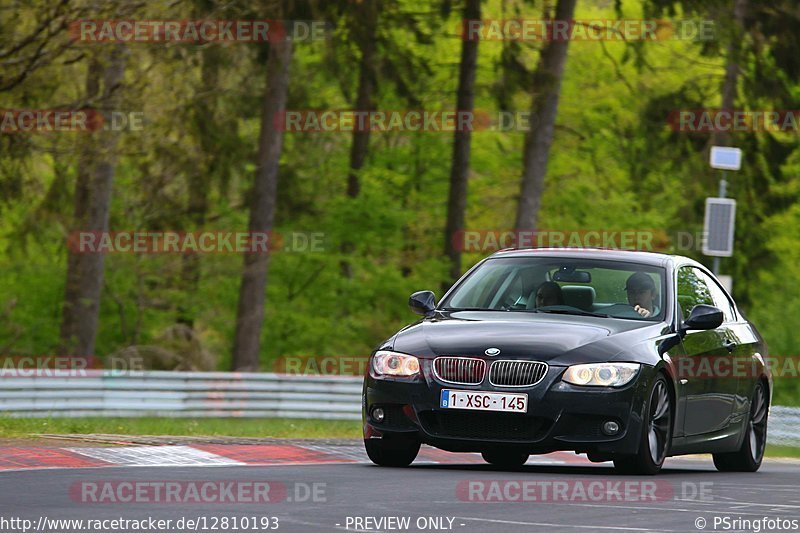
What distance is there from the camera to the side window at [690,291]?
12.6 meters

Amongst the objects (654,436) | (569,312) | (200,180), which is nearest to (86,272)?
(200,180)

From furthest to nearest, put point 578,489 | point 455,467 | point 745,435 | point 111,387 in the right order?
1. point 111,387
2. point 745,435
3. point 455,467
4. point 578,489

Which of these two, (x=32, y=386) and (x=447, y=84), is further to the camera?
(x=447, y=84)

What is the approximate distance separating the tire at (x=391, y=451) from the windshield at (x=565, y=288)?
120 cm

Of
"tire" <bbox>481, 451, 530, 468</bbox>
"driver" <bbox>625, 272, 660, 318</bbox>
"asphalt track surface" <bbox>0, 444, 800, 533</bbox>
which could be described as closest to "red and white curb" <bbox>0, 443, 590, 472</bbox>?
"asphalt track surface" <bbox>0, 444, 800, 533</bbox>

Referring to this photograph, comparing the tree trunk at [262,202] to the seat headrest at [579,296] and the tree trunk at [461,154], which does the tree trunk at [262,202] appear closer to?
the tree trunk at [461,154]

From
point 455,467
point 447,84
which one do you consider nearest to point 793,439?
point 455,467

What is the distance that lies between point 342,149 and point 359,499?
35727 mm

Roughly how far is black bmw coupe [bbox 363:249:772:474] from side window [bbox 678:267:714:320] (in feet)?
0.07

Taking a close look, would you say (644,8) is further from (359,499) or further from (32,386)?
(359,499)

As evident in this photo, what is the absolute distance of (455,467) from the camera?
12.1 metres

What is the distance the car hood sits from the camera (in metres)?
10.9

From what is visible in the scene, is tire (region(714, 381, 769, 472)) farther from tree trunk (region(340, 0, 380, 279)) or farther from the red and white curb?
tree trunk (region(340, 0, 380, 279))

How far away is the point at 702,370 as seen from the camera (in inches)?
485
